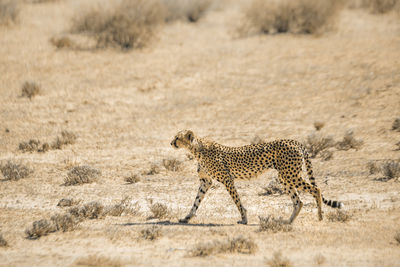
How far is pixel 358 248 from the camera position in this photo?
19.8 feet

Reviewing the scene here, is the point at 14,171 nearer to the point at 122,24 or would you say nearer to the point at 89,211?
the point at 89,211

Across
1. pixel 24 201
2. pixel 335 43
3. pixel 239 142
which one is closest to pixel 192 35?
pixel 335 43

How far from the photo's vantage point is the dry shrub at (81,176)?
10.0 m

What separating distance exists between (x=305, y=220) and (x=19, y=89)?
12560mm

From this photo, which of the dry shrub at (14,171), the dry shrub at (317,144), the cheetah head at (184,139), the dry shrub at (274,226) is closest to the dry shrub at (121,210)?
the cheetah head at (184,139)

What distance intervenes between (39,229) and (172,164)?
188 inches

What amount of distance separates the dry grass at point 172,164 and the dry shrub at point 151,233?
4368 millimetres

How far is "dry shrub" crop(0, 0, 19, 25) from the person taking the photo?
2317cm

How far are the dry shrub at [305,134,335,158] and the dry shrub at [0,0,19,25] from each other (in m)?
17.1

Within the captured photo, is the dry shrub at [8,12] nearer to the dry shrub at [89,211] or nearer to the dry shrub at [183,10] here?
the dry shrub at [183,10]

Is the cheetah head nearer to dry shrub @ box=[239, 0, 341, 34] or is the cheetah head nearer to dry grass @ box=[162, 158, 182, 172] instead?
dry grass @ box=[162, 158, 182, 172]

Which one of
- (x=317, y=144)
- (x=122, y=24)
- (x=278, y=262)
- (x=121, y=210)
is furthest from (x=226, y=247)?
(x=122, y=24)

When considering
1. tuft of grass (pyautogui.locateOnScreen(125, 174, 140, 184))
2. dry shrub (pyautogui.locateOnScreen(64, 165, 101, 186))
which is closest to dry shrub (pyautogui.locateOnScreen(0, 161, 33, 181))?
dry shrub (pyautogui.locateOnScreen(64, 165, 101, 186))

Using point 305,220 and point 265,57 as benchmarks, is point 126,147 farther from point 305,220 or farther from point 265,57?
point 265,57
